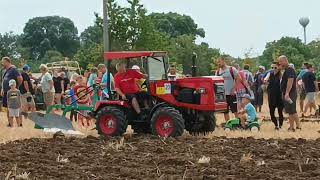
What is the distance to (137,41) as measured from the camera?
37.0 meters

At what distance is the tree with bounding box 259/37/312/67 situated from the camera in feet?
167

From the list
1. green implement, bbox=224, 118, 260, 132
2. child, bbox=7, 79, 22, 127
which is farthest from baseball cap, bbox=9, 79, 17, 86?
green implement, bbox=224, 118, 260, 132

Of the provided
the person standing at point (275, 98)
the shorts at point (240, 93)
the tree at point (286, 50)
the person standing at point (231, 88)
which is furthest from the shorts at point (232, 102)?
the tree at point (286, 50)

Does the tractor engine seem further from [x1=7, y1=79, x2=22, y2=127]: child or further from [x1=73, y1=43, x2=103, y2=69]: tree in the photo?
[x1=73, y1=43, x2=103, y2=69]: tree

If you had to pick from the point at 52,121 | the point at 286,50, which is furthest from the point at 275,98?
the point at 286,50

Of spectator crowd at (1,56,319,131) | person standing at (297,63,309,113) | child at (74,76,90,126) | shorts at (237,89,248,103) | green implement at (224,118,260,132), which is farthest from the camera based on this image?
person standing at (297,63,309,113)

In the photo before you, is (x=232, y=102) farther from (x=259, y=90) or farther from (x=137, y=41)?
(x=137, y=41)

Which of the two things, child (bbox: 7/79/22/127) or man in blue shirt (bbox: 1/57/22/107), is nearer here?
child (bbox: 7/79/22/127)

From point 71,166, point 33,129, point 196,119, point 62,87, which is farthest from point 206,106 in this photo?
point 62,87

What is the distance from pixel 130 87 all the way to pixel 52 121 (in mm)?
1922

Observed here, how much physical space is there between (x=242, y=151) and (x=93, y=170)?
8.55 ft

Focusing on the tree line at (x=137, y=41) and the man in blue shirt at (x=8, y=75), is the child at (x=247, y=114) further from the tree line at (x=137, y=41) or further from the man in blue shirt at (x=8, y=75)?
the tree line at (x=137, y=41)

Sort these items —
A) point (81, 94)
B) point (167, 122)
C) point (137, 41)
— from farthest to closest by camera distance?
point (137, 41) < point (81, 94) < point (167, 122)

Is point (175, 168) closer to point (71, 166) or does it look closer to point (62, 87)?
point (71, 166)
